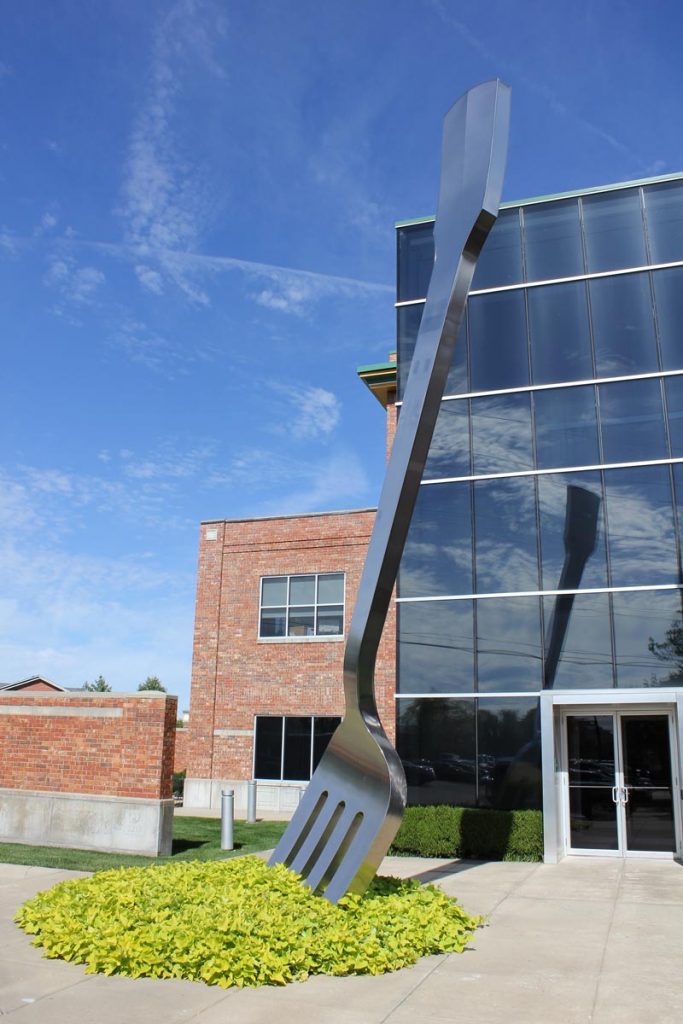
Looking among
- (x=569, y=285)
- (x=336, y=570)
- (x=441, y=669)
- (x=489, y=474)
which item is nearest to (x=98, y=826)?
(x=441, y=669)

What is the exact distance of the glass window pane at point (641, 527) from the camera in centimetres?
1386

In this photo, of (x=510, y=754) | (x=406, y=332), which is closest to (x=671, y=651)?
(x=510, y=754)

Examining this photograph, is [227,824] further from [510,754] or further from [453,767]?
[510,754]

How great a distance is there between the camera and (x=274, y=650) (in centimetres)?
2253

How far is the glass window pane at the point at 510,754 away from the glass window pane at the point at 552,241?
7.78 metres

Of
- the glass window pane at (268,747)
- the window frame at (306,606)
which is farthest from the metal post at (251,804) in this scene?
the window frame at (306,606)

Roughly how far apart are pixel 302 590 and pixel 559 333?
Answer: 33.7ft

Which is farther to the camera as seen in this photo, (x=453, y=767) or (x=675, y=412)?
(x=675, y=412)

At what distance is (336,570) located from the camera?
73.6ft

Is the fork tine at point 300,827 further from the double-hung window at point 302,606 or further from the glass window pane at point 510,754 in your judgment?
the double-hung window at point 302,606

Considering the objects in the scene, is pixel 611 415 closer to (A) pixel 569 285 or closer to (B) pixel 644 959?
(A) pixel 569 285

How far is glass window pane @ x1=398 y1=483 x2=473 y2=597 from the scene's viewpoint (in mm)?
15039

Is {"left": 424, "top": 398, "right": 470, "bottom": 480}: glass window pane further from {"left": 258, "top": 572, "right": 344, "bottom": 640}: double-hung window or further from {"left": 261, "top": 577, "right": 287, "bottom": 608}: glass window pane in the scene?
{"left": 261, "top": 577, "right": 287, "bottom": 608}: glass window pane

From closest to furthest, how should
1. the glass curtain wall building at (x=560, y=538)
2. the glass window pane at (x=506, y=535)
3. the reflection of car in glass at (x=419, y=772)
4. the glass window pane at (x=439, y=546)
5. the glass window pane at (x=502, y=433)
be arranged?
the glass curtain wall building at (x=560, y=538) → the reflection of car in glass at (x=419, y=772) → the glass window pane at (x=506, y=535) → the glass window pane at (x=439, y=546) → the glass window pane at (x=502, y=433)
